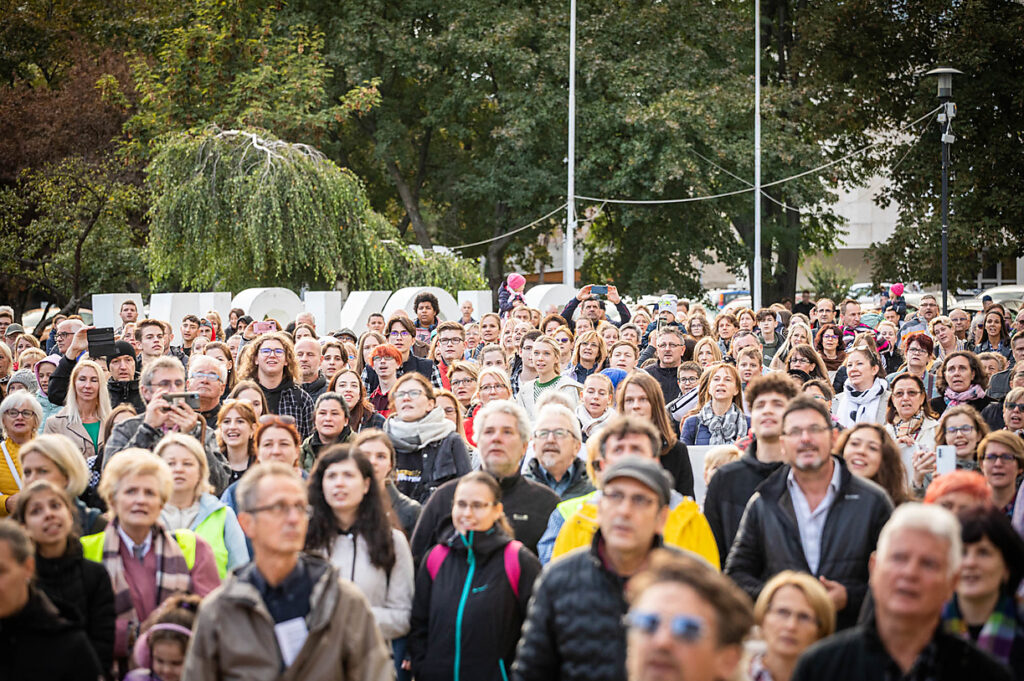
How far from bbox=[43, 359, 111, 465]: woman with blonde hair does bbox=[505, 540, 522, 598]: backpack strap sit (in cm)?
458

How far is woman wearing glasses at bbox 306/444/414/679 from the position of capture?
543 centimetres

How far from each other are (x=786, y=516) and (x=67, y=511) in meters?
3.16

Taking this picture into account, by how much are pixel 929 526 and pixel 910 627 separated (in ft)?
1.06

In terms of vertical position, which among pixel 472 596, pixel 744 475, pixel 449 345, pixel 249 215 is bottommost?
pixel 472 596

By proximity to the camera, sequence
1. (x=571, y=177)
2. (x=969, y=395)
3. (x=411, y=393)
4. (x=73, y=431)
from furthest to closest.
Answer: (x=571, y=177) < (x=969, y=395) < (x=73, y=431) < (x=411, y=393)

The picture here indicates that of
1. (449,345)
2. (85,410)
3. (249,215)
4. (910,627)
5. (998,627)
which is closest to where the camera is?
(910,627)

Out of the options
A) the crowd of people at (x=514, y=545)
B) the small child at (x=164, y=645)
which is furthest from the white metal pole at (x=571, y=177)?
the small child at (x=164, y=645)

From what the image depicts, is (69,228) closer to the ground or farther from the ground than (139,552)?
farther from the ground

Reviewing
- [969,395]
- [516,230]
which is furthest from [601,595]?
[516,230]

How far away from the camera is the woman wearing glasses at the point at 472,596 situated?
5.30 meters

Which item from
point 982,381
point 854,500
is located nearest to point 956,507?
point 854,500

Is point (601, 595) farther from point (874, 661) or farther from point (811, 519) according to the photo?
point (811, 519)

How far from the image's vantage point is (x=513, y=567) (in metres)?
5.38

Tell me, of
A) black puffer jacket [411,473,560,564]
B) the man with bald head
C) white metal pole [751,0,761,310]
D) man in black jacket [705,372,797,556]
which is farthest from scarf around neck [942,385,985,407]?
white metal pole [751,0,761,310]
